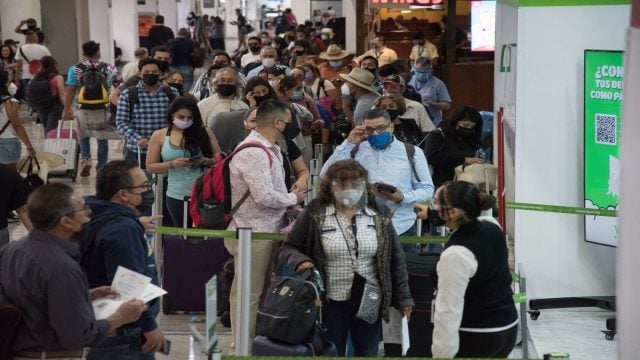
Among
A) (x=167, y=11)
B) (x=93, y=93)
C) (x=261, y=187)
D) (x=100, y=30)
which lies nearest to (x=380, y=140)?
(x=261, y=187)

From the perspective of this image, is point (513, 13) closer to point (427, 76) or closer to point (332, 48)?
point (427, 76)

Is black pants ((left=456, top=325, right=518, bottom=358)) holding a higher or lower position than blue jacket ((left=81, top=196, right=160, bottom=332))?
lower

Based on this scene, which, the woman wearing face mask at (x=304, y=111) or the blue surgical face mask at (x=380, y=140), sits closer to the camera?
the blue surgical face mask at (x=380, y=140)

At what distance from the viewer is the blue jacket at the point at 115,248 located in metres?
5.12

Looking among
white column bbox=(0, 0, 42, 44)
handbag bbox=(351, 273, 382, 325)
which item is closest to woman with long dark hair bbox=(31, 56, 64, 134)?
handbag bbox=(351, 273, 382, 325)

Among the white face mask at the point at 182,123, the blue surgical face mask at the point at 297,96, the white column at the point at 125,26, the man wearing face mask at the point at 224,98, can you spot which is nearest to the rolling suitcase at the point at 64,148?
the blue surgical face mask at the point at 297,96

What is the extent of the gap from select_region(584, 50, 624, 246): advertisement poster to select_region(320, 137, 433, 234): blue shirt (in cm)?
140

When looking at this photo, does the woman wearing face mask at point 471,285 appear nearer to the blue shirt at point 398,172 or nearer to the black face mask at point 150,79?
the blue shirt at point 398,172

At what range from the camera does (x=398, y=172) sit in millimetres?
7578

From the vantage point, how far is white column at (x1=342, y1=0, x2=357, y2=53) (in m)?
25.4

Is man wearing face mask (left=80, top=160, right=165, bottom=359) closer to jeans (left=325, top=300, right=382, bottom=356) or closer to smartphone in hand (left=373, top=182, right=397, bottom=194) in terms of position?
jeans (left=325, top=300, right=382, bottom=356)

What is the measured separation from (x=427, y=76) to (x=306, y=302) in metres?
8.35

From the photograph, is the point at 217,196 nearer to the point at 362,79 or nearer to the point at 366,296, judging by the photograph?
the point at 366,296

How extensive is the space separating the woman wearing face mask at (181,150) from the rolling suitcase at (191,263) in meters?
0.23
